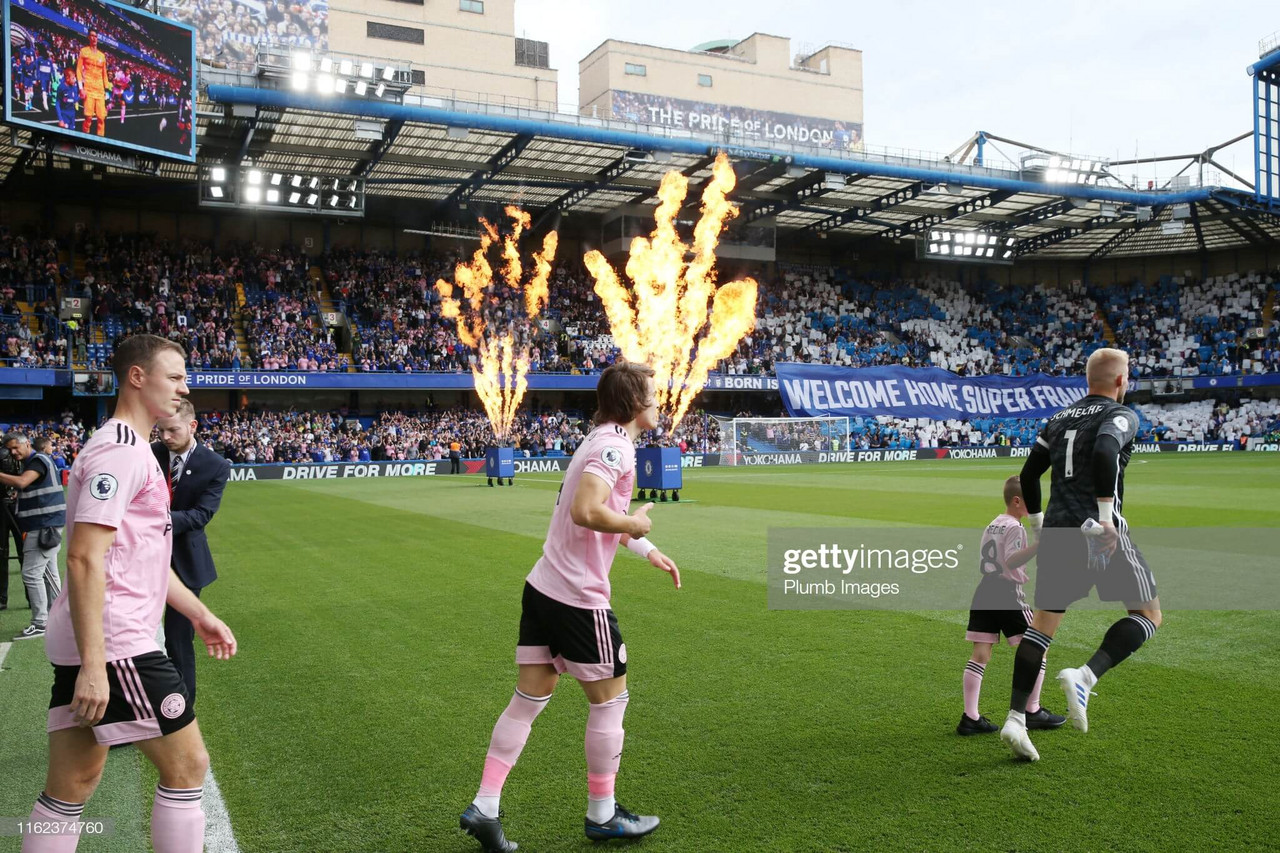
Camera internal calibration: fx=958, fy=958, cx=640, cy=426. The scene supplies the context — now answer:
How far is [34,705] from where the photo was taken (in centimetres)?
675

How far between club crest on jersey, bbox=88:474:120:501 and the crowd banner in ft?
102

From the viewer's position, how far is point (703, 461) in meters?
45.6

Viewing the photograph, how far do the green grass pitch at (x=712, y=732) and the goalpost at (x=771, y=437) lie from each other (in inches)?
1348

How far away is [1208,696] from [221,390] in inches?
1720

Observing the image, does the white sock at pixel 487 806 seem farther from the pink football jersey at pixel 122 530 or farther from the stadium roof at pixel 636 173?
the stadium roof at pixel 636 173

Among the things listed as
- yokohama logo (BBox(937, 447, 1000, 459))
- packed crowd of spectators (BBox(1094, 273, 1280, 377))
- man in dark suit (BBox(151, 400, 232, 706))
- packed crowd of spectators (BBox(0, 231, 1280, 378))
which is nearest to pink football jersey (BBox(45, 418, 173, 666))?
man in dark suit (BBox(151, 400, 232, 706))

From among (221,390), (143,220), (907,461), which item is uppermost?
(143,220)

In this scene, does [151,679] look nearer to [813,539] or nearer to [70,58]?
[813,539]

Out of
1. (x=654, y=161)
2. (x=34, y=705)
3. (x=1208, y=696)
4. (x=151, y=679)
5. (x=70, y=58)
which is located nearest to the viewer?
(x=151, y=679)

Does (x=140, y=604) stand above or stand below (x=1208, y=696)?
above

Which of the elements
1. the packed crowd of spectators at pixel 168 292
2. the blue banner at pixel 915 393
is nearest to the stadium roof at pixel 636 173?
the packed crowd of spectators at pixel 168 292

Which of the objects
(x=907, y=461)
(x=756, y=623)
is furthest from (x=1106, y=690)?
(x=907, y=461)

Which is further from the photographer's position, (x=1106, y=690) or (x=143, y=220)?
(x=143, y=220)

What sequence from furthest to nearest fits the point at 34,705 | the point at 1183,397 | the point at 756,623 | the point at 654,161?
1. the point at 1183,397
2. the point at 654,161
3. the point at 756,623
4. the point at 34,705
